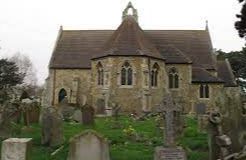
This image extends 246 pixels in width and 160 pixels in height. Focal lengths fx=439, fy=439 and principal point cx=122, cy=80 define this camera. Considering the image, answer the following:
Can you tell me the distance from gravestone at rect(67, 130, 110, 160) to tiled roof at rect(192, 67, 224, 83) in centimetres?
2828

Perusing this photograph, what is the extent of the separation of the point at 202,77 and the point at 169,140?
27.2m

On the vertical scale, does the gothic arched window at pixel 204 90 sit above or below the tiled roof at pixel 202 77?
below

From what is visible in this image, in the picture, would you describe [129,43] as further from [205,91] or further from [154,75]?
[205,91]

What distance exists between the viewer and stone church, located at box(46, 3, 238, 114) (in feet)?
112

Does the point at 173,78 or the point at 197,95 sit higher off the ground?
the point at 173,78

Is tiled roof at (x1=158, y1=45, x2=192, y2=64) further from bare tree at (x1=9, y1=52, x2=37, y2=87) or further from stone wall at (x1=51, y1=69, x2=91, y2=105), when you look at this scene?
bare tree at (x1=9, y1=52, x2=37, y2=87)

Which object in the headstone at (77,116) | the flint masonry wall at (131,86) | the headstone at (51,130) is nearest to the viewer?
the headstone at (51,130)

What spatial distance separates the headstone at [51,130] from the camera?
45.1 feet

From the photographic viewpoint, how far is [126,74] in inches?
1352

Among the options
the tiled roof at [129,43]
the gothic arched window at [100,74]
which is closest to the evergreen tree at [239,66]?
the tiled roof at [129,43]

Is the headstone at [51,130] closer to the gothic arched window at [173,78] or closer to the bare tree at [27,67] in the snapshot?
the gothic arched window at [173,78]

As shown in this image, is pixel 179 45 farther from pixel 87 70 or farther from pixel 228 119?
pixel 228 119

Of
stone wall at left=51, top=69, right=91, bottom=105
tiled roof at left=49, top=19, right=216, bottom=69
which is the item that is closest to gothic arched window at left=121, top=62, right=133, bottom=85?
tiled roof at left=49, top=19, right=216, bottom=69

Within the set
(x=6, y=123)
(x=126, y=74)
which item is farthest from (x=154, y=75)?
(x=6, y=123)
